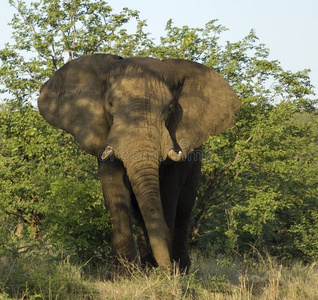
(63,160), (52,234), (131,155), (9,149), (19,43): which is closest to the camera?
(131,155)

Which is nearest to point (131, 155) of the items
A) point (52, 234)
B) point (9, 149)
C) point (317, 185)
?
point (52, 234)

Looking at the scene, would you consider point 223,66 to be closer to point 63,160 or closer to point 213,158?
point 213,158

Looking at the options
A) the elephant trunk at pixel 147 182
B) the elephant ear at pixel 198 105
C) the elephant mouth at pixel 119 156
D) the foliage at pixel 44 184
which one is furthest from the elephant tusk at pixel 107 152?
the elephant ear at pixel 198 105

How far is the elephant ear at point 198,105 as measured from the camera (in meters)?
10.3

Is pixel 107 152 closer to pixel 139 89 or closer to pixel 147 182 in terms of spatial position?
pixel 147 182

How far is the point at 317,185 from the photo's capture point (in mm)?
15383

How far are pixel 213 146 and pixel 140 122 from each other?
4.50m

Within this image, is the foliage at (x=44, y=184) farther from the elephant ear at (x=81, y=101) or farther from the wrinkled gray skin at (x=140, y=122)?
the elephant ear at (x=81, y=101)

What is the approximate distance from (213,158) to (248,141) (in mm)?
1403

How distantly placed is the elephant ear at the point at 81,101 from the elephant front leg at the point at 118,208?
42 cm

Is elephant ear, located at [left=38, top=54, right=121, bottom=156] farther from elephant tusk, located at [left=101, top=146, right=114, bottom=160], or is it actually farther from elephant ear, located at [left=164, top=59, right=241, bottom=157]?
elephant ear, located at [left=164, top=59, right=241, bottom=157]

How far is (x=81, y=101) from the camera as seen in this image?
1000 cm

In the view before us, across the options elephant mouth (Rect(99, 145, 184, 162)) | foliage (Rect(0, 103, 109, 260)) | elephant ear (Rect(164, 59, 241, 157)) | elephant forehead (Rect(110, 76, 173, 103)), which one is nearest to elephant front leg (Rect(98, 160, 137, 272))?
elephant mouth (Rect(99, 145, 184, 162))

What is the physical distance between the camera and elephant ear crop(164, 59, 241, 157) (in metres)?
10.3
